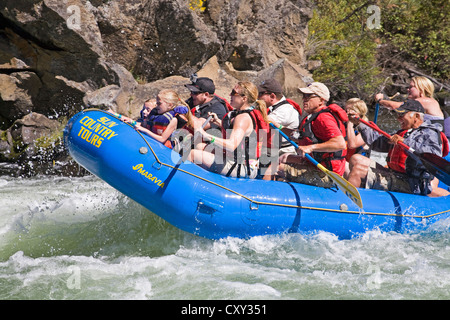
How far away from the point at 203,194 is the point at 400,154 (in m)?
2.01

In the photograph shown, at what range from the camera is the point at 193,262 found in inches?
166

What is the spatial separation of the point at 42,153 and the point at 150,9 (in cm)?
320

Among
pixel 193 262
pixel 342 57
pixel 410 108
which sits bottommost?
pixel 193 262

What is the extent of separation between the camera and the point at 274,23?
35.1 ft

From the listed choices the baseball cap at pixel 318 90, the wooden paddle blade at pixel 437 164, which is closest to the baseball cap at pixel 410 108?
the wooden paddle blade at pixel 437 164

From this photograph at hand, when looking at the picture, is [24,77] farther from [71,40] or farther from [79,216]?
[79,216]

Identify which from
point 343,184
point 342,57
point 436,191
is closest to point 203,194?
point 343,184

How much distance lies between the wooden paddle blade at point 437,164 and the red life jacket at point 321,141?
75 centimetres

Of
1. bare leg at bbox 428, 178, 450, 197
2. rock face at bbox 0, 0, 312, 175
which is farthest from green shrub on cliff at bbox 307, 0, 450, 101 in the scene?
bare leg at bbox 428, 178, 450, 197

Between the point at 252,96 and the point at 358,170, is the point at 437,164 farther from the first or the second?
the point at 252,96

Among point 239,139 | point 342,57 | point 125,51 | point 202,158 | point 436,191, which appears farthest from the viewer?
point 342,57

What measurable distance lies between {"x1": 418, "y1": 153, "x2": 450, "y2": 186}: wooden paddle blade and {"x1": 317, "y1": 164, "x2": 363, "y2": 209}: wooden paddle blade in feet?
2.86

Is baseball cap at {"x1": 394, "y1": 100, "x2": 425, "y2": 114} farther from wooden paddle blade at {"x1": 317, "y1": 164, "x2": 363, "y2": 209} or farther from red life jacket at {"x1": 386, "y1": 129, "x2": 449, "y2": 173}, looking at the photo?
wooden paddle blade at {"x1": 317, "y1": 164, "x2": 363, "y2": 209}

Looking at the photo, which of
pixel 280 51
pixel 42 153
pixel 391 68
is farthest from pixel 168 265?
pixel 391 68
